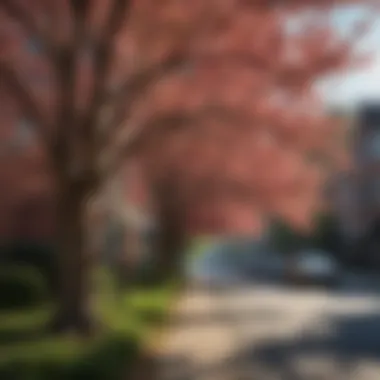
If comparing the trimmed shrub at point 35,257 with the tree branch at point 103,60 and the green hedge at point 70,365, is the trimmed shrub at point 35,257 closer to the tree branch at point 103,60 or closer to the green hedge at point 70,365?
the tree branch at point 103,60

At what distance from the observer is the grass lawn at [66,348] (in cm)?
857

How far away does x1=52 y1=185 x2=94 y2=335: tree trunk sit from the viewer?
12.0m

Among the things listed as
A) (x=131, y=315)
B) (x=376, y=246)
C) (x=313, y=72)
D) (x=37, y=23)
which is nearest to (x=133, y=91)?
(x=37, y=23)

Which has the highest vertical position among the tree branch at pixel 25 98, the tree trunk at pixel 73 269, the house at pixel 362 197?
the house at pixel 362 197

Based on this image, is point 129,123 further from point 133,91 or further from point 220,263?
point 220,263

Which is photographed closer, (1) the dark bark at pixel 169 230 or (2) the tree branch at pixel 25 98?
(2) the tree branch at pixel 25 98

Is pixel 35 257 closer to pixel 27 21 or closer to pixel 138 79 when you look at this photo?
pixel 138 79

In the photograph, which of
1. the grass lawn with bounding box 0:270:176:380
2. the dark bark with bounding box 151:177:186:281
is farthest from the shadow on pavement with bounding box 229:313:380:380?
the dark bark with bounding box 151:177:186:281

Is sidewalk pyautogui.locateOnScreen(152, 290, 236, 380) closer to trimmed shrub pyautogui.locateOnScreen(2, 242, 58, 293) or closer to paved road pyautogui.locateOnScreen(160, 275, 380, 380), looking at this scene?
paved road pyautogui.locateOnScreen(160, 275, 380, 380)

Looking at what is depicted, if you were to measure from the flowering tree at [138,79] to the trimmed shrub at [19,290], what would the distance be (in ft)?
14.1

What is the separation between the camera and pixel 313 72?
11586 mm

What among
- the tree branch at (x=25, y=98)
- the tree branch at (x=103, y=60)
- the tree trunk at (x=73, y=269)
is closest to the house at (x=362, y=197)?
the tree trunk at (x=73, y=269)

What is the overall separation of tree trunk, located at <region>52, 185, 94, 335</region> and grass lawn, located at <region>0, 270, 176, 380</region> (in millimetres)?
338

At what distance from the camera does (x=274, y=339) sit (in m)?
14.9
